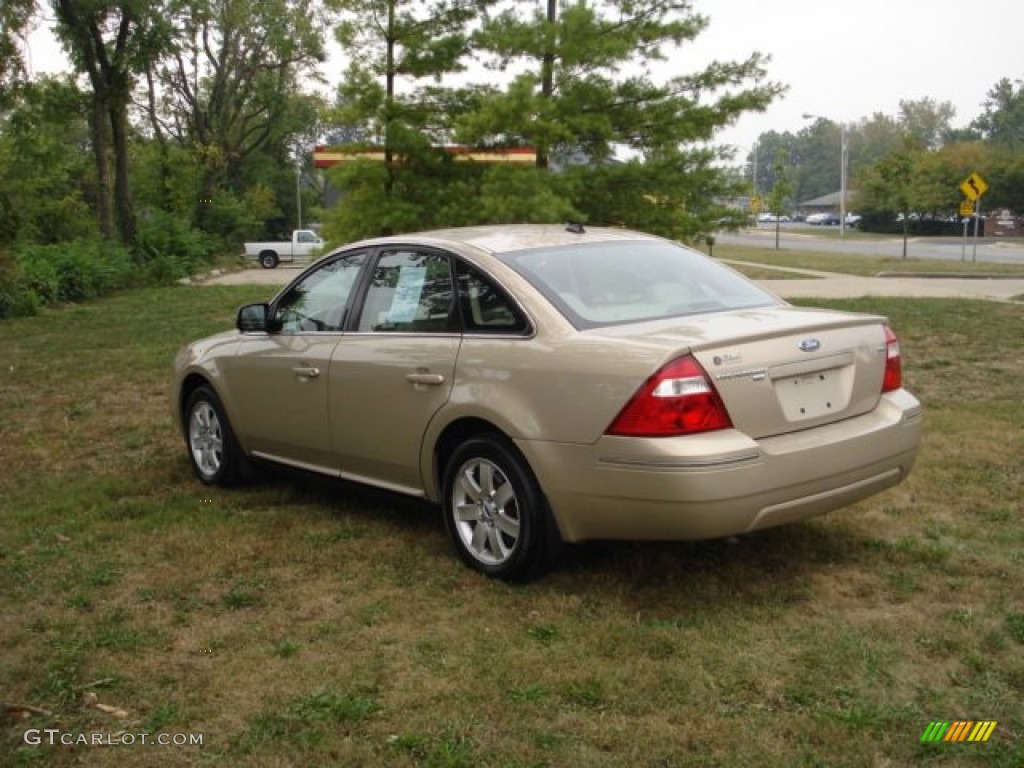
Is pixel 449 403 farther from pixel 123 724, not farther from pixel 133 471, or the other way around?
pixel 133 471

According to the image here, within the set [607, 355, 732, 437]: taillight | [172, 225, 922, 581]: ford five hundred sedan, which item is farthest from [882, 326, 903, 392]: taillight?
[607, 355, 732, 437]: taillight

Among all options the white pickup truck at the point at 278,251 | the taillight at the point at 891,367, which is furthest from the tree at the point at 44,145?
the taillight at the point at 891,367

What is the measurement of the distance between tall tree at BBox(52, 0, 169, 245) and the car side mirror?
75.5 ft

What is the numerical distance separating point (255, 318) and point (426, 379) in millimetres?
1613

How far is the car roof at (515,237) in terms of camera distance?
5.21 metres

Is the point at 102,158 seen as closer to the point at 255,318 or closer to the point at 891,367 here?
the point at 255,318

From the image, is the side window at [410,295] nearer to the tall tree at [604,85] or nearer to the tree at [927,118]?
the tall tree at [604,85]

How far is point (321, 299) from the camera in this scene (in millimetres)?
5977

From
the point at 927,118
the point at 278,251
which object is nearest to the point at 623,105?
the point at 278,251

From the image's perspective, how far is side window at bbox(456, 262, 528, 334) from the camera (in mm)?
4754

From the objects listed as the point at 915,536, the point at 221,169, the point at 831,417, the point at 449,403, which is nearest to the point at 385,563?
the point at 449,403

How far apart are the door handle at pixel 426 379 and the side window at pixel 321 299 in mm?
780

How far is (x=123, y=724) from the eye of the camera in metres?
3.49

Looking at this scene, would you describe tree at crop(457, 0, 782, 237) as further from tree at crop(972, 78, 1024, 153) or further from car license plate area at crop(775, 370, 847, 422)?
tree at crop(972, 78, 1024, 153)
